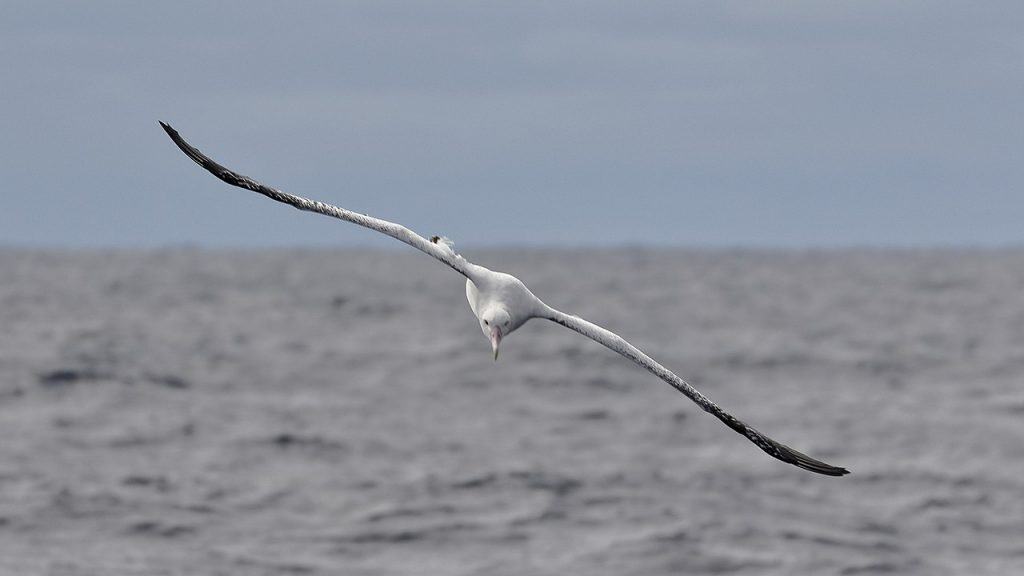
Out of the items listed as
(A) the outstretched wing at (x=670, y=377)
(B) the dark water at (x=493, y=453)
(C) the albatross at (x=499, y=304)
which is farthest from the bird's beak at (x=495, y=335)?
(B) the dark water at (x=493, y=453)

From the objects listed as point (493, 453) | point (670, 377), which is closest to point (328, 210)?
point (670, 377)

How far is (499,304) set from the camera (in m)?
13.5

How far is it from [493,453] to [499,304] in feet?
32.7

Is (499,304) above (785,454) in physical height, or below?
above

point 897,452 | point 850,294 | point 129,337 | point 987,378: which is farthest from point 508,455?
point 850,294

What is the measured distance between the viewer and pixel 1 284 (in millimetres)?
75562

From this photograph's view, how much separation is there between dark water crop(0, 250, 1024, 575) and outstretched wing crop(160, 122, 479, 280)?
5159mm

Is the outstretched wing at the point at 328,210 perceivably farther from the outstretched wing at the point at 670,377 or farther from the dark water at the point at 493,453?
the dark water at the point at 493,453

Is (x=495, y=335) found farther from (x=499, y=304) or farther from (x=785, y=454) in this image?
(x=785, y=454)

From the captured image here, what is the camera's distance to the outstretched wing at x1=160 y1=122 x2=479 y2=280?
41.6 feet

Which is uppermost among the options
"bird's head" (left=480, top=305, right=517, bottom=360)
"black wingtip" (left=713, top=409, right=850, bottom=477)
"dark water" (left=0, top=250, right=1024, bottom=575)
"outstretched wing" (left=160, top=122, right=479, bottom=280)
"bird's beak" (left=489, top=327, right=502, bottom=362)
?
"outstretched wing" (left=160, top=122, right=479, bottom=280)

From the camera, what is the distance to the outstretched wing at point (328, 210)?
41.6 feet

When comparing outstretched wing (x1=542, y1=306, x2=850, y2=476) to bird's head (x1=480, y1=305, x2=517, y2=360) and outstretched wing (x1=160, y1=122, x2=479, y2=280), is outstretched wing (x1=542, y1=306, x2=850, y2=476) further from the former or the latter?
outstretched wing (x1=160, y1=122, x2=479, y2=280)

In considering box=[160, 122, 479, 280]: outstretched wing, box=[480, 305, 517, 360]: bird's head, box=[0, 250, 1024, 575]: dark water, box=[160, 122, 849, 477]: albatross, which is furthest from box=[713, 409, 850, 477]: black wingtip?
box=[0, 250, 1024, 575]: dark water
